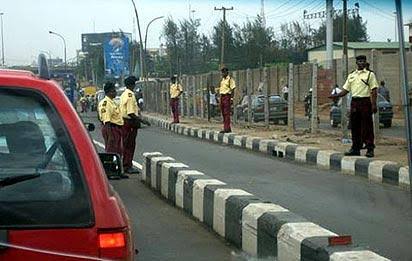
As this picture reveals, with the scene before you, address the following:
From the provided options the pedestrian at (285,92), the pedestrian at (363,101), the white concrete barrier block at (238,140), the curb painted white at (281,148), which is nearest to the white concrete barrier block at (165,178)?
the pedestrian at (363,101)

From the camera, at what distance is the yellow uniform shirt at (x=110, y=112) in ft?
40.0

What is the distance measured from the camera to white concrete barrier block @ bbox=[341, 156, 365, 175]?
1199 centimetres

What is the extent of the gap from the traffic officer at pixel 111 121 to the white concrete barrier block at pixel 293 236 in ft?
23.1

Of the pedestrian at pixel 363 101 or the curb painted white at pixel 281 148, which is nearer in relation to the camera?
the pedestrian at pixel 363 101

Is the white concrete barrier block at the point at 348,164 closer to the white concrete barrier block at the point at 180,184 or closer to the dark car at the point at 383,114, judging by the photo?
the white concrete barrier block at the point at 180,184

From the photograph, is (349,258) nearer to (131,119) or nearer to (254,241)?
(254,241)

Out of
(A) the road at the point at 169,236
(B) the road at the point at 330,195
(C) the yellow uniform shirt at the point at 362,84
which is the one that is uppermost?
(C) the yellow uniform shirt at the point at 362,84

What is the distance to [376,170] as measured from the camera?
36.2 ft

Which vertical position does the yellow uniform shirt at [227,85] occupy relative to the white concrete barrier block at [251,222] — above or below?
above

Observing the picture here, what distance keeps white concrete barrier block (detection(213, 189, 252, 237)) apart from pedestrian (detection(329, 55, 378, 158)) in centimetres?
546

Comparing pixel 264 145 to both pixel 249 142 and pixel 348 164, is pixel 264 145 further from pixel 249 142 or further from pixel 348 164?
pixel 348 164

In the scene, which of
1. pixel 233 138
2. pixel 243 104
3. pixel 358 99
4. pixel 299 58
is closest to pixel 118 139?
pixel 358 99

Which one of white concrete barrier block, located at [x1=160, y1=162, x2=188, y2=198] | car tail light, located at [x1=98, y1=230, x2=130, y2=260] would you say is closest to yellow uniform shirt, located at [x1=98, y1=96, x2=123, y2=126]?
white concrete barrier block, located at [x1=160, y1=162, x2=188, y2=198]

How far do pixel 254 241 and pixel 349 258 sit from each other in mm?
1767
